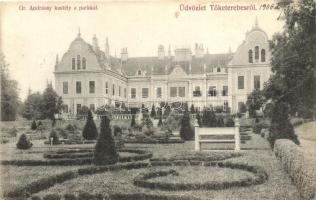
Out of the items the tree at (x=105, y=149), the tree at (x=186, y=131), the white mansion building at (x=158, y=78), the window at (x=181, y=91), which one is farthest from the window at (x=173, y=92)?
the tree at (x=105, y=149)

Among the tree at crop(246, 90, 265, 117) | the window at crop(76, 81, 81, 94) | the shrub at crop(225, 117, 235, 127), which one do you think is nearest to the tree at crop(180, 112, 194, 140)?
the shrub at crop(225, 117, 235, 127)

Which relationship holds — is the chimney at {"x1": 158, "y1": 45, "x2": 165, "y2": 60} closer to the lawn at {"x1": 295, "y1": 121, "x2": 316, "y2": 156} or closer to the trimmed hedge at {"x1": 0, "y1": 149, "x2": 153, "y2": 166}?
the lawn at {"x1": 295, "y1": 121, "x2": 316, "y2": 156}

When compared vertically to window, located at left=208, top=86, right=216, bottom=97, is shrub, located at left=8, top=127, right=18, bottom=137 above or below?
below

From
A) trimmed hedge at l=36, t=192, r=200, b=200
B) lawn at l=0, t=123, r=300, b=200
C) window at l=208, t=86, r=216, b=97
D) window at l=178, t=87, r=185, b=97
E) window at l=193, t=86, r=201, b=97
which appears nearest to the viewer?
trimmed hedge at l=36, t=192, r=200, b=200

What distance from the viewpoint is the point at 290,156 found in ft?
27.1

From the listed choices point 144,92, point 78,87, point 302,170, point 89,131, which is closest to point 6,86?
point 89,131

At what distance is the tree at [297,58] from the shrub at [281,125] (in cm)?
47

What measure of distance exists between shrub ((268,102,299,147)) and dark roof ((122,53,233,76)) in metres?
13.5

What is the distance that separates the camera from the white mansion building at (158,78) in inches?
818

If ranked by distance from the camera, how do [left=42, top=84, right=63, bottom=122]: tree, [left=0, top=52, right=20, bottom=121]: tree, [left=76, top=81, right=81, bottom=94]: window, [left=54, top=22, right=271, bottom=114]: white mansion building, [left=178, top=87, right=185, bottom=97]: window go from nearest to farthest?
[left=0, top=52, right=20, bottom=121]: tree
[left=42, top=84, right=63, bottom=122]: tree
[left=54, top=22, right=271, bottom=114]: white mansion building
[left=76, top=81, right=81, bottom=94]: window
[left=178, top=87, right=185, bottom=97]: window

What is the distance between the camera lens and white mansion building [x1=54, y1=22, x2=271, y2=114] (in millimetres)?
20781

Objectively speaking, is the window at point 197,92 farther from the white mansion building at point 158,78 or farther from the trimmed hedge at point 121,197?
the trimmed hedge at point 121,197

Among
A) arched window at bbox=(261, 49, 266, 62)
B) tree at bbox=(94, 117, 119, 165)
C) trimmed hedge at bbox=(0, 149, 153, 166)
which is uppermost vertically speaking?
arched window at bbox=(261, 49, 266, 62)

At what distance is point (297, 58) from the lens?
11977mm
